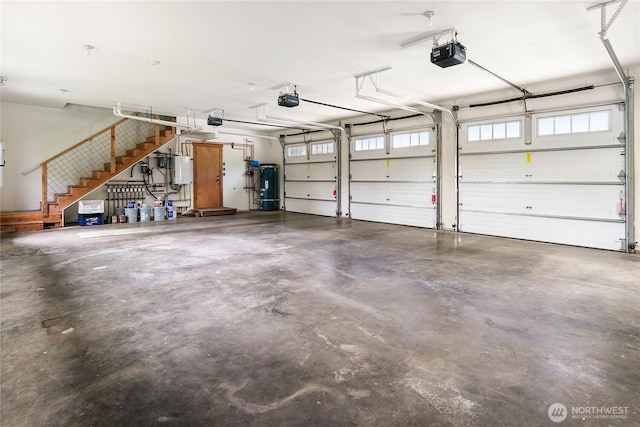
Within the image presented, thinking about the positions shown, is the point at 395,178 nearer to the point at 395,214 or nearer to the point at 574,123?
the point at 395,214

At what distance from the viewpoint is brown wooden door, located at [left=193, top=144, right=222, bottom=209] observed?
11320mm

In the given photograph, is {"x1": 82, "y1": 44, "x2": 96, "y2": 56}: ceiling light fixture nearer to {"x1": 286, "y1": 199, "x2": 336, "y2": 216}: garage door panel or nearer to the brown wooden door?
the brown wooden door

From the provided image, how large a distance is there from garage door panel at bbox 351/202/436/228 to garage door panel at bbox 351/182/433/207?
141mm

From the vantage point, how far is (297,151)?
12.0m

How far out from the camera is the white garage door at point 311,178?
1073 centimetres

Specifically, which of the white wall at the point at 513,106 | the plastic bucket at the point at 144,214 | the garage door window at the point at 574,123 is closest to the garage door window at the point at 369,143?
the white wall at the point at 513,106

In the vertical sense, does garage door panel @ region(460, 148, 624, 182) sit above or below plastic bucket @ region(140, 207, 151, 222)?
above

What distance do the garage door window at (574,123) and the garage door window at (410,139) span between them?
242 cm

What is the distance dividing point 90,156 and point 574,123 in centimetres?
1111

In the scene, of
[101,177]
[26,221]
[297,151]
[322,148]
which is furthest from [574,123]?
[26,221]

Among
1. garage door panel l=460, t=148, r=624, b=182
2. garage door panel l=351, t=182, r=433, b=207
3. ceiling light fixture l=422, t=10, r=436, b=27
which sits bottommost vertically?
garage door panel l=351, t=182, r=433, b=207

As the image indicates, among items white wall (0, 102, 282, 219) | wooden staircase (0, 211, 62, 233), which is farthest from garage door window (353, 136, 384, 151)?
wooden staircase (0, 211, 62, 233)

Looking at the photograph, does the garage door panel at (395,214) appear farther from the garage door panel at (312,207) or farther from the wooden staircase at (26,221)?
the wooden staircase at (26,221)

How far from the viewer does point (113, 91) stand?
22.9 feet
